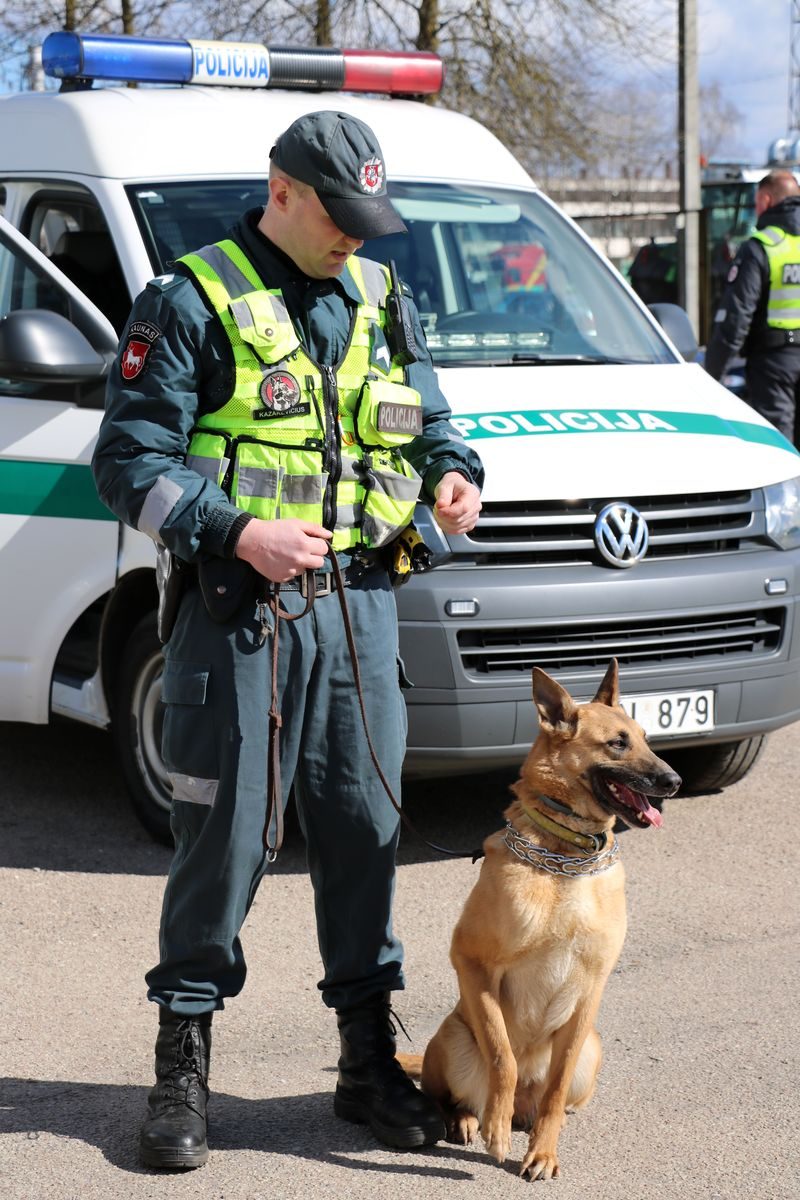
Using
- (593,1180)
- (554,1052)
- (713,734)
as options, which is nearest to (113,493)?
(554,1052)

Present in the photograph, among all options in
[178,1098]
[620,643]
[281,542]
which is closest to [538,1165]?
[178,1098]

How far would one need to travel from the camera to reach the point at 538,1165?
3.12 m

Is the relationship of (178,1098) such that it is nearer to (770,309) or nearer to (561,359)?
(561,359)

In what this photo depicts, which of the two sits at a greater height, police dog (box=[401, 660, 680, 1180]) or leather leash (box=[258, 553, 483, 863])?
leather leash (box=[258, 553, 483, 863])

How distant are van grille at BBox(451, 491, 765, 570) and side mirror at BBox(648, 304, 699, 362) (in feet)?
3.52

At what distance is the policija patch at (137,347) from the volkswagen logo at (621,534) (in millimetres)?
2013

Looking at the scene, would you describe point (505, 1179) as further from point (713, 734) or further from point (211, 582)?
point (713, 734)

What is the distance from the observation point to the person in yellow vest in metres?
8.73

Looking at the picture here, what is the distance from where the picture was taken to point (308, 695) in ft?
10.4

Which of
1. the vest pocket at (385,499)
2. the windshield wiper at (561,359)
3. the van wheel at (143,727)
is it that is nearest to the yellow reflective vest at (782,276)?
the windshield wiper at (561,359)

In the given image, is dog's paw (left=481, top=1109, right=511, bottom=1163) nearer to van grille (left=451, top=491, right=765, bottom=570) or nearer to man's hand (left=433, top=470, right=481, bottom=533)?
man's hand (left=433, top=470, right=481, bottom=533)

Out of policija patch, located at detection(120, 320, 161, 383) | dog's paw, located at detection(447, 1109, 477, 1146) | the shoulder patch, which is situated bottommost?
dog's paw, located at detection(447, 1109, 477, 1146)

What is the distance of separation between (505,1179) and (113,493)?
5.07 ft

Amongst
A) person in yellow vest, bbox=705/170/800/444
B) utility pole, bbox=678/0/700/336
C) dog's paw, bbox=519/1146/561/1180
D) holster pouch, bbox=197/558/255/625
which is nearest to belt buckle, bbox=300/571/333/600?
holster pouch, bbox=197/558/255/625
